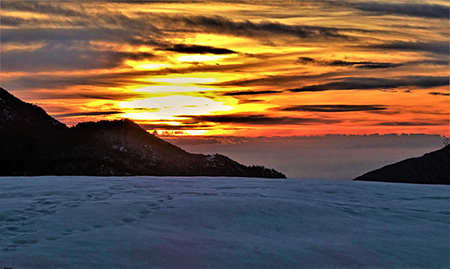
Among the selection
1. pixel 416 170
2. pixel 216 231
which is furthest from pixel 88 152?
pixel 216 231

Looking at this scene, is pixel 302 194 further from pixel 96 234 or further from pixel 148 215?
pixel 96 234

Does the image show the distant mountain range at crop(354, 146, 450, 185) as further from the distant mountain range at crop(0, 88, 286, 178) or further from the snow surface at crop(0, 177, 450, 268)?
the snow surface at crop(0, 177, 450, 268)

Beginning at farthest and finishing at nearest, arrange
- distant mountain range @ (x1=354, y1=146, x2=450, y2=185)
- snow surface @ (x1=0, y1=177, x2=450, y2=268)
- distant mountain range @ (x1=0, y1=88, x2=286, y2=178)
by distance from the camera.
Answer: distant mountain range @ (x1=0, y1=88, x2=286, y2=178), distant mountain range @ (x1=354, y1=146, x2=450, y2=185), snow surface @ (x1=0, y1=177, x2=450, y2=268)

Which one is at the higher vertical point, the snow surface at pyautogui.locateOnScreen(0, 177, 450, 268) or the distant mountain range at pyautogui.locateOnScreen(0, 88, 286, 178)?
the distant mountain range at pyautogui.locateOnScreen(0, 88, 286, 178)

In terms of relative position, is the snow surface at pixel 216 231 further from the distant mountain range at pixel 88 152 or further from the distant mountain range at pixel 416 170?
the distant mountain range at pixel 88 152

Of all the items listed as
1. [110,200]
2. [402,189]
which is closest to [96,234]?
[110,200]

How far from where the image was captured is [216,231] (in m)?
6.46

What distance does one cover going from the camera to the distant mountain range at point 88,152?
349 ft

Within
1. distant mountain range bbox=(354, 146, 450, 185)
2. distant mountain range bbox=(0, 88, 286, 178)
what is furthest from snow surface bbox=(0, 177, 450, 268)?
distant mountain range bbox=(0, 88, 286, 178)

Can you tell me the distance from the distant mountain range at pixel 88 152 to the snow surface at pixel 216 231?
91842 mm

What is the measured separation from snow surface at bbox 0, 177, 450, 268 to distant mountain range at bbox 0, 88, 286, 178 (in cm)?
9184

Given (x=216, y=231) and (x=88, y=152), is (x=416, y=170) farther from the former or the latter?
(x=88, y=152)

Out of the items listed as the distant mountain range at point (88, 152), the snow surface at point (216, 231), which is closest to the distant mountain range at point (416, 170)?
the distant mountain range at point (88, 152)

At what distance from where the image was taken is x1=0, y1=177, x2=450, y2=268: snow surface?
5.20 meters
